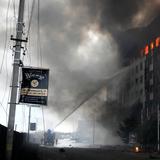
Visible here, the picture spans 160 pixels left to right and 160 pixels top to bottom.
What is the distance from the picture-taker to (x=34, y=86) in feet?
83.6

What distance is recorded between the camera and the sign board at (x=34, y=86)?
24.5 m

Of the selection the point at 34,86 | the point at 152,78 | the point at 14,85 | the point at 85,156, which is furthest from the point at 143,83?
the point at 14,85

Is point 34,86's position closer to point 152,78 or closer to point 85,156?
point 85,156

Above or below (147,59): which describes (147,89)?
below

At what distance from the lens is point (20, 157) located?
32.1m

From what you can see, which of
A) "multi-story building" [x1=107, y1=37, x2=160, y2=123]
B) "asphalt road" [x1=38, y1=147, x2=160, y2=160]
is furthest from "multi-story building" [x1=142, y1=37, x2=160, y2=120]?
"asphalt road" [x1=38, y1=147, x2=160, y2=160]

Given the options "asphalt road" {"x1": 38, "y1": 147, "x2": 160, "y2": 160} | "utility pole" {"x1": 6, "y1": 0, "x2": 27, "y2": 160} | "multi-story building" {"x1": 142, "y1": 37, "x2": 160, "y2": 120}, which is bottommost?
"asphalt road" {"x1": 38, "y1": 147, "x2": 160, "y2": 160}

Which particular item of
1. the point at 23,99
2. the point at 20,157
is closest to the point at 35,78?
the point at 23,99

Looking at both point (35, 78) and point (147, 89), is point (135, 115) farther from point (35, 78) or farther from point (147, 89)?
point (35, 78)

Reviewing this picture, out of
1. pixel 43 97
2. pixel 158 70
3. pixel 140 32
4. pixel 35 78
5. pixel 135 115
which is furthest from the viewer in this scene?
pixel 140 32

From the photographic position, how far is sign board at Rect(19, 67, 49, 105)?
963 inches

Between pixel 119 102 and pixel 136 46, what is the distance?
25.5 m

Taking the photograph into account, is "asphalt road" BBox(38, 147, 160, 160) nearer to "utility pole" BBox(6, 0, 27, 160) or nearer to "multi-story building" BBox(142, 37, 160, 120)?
"utility pole" BBox(6, 0, 27, 160)

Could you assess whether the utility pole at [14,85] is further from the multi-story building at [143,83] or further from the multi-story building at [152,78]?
the multi-story building at [152,78]
